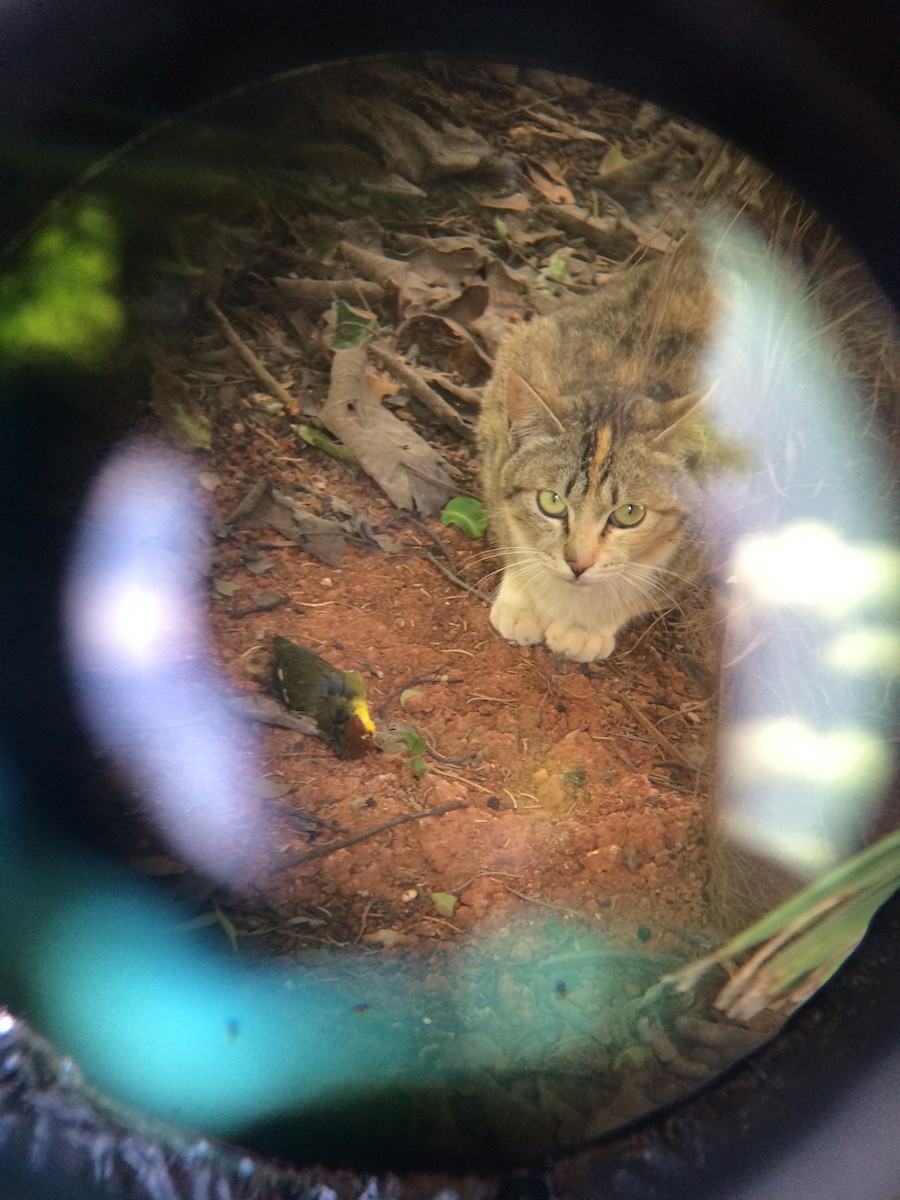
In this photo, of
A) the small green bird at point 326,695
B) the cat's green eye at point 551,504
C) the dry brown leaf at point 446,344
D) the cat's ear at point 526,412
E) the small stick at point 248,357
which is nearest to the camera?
the small green bird at point 326,695

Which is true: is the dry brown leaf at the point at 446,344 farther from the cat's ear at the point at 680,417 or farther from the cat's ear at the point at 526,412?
the cat's ear at the point at 680,417

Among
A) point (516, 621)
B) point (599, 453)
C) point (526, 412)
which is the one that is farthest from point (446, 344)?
point (516, 621)

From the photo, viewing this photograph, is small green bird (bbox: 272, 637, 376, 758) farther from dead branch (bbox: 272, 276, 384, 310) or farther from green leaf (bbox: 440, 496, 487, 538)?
dead branch (bbox: 272, 276, 384, 310)

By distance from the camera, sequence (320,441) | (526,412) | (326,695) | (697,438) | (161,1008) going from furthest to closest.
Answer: (526,412)
(697,438)
(320,441)
(326,695)
(161,1008)

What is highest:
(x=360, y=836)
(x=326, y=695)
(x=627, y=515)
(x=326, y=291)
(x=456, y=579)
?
(x=326, y=291)

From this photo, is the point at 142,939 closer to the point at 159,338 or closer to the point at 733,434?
the point at 159,338

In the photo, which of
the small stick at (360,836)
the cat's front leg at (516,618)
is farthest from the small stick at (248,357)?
the small stick at (360,836)

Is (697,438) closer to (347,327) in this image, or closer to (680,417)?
(680,417)
